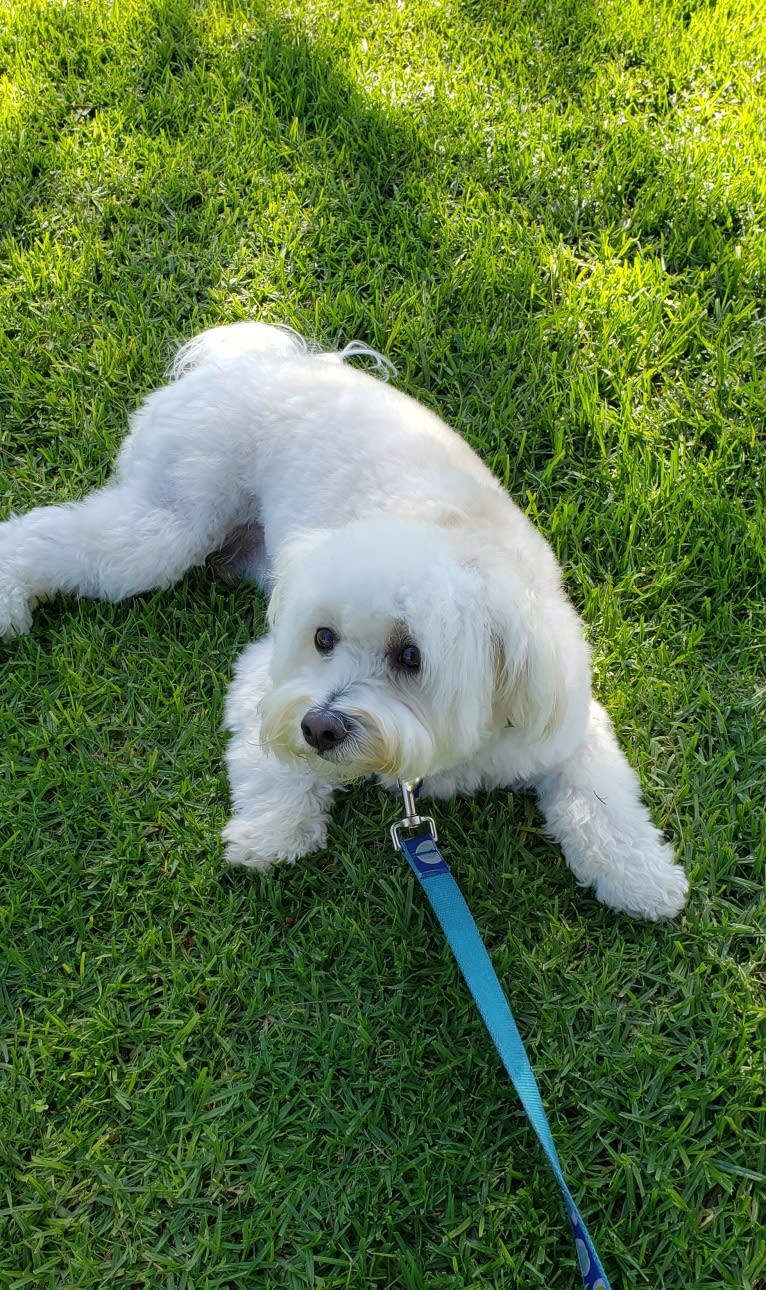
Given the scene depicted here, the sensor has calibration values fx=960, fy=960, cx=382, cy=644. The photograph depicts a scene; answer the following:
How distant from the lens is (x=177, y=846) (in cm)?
276

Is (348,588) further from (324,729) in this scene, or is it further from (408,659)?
(324,729)

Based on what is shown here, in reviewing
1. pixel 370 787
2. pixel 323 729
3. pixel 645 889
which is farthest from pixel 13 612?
Result: pixel 645 889

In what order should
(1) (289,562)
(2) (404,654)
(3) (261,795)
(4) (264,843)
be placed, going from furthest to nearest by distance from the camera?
(3) (261,795) < (4) (264,843) < (1) (289,562) < (2) (404,654)

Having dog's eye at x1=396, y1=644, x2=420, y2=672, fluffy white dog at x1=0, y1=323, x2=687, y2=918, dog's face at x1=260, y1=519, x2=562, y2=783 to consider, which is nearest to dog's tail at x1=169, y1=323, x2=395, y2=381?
fluffy white dog at x1=0, y1=323, x2=687, y2=918

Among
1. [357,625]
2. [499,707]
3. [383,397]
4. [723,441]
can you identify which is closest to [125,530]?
[383,397]

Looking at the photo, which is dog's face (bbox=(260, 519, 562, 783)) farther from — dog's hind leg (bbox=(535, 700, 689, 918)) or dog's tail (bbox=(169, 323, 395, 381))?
dog's tail (bbox=(169, 323, 395, 381))

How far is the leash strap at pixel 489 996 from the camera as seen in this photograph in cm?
191

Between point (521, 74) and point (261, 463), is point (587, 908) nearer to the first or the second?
point (261, 463)

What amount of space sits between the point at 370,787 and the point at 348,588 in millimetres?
908

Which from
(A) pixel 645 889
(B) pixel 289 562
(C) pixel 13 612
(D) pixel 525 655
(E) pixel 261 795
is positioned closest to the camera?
(D) pixel 525 655

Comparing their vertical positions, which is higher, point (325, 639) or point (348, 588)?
point (348, 588)

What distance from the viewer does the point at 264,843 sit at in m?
2.66

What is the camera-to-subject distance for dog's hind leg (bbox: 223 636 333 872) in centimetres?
267

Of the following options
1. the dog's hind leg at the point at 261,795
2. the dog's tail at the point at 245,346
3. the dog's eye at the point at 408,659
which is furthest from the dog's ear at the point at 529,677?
the dog's tail at the point at 245,346
